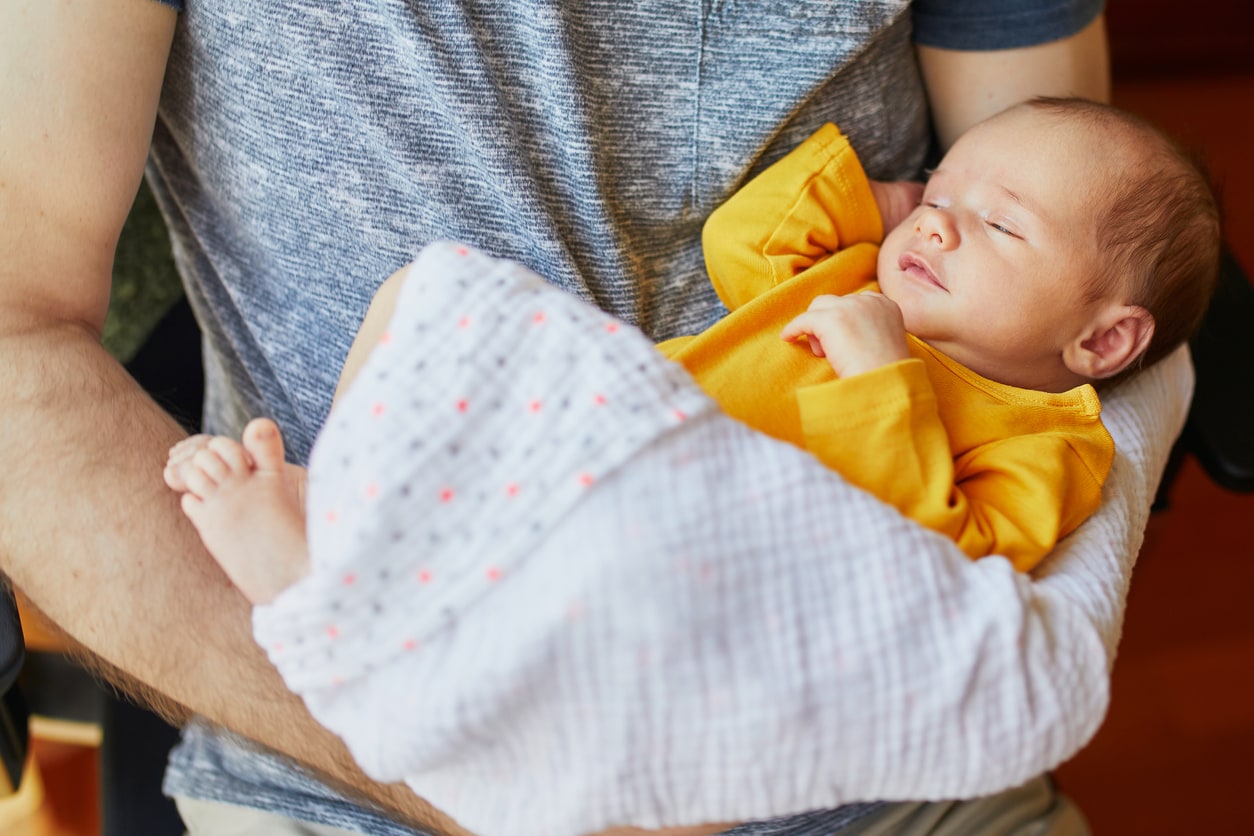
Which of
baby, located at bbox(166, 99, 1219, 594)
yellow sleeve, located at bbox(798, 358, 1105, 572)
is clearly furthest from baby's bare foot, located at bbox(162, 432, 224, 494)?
yellow sleeve, located at bbox(798, 358, 1105, 572)

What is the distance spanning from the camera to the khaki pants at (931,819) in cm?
92

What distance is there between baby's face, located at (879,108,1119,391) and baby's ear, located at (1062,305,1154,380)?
0.01 m

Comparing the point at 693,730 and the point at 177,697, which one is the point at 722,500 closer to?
the point at 693,730

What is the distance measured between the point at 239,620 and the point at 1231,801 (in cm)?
167

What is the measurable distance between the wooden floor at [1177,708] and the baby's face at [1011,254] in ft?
2.27

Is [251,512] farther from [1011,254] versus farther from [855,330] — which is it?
[1011,254]

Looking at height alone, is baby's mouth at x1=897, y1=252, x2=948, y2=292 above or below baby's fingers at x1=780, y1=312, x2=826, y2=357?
below

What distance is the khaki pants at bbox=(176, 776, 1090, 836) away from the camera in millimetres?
923

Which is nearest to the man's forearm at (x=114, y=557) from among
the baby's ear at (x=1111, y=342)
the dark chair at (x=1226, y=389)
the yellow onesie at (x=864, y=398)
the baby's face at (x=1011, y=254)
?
the yellow onesie at (x=864, y=398)

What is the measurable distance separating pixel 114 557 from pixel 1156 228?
0.96m

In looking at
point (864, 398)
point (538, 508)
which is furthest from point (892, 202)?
point (538, 508)

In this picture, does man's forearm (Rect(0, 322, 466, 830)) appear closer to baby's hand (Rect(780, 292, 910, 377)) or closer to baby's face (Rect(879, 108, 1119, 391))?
baby's hand (Rect(780, 292, 910, 377))

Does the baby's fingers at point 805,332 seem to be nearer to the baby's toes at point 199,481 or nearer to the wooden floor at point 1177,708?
the baby's toes at point 199,481

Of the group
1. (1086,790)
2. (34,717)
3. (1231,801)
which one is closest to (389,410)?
(34,717)
